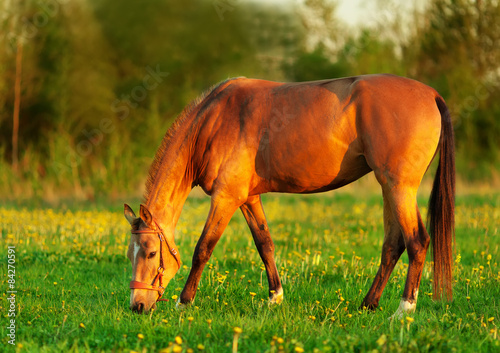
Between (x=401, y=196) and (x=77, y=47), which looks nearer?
(x=401, y=196)

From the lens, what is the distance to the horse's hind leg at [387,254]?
4.99 m

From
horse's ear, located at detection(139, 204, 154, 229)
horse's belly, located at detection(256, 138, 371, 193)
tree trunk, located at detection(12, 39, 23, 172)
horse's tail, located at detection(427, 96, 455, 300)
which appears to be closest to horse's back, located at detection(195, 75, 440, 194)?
horse's belly, located at detection(256, 138, 371, 193)

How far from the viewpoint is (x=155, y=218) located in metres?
5.07

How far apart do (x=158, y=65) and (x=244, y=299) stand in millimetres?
20256

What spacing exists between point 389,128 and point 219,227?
189 centimetres

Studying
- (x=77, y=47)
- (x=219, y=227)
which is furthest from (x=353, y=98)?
(x=77, y=47)

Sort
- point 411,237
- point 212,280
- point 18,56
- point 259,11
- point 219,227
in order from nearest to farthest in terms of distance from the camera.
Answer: point 411,237, point 219,227, point 212,280, point 18,56, point 259,11

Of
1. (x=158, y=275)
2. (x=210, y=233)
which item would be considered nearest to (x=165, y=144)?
(x=210, y=233)

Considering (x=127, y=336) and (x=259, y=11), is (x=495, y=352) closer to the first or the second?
(x=127, y=336)

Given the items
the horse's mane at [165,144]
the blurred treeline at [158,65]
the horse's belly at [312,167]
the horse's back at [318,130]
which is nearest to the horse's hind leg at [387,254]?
the horse's belly at [312,167]

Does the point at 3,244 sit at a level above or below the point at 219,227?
below

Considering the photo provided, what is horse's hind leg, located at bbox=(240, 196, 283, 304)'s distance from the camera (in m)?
5.34

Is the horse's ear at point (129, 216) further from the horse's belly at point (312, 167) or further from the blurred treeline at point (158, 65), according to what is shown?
the blurred treeline at point (158, 65)

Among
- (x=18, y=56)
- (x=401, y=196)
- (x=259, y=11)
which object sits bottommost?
(x=401, y=196)
